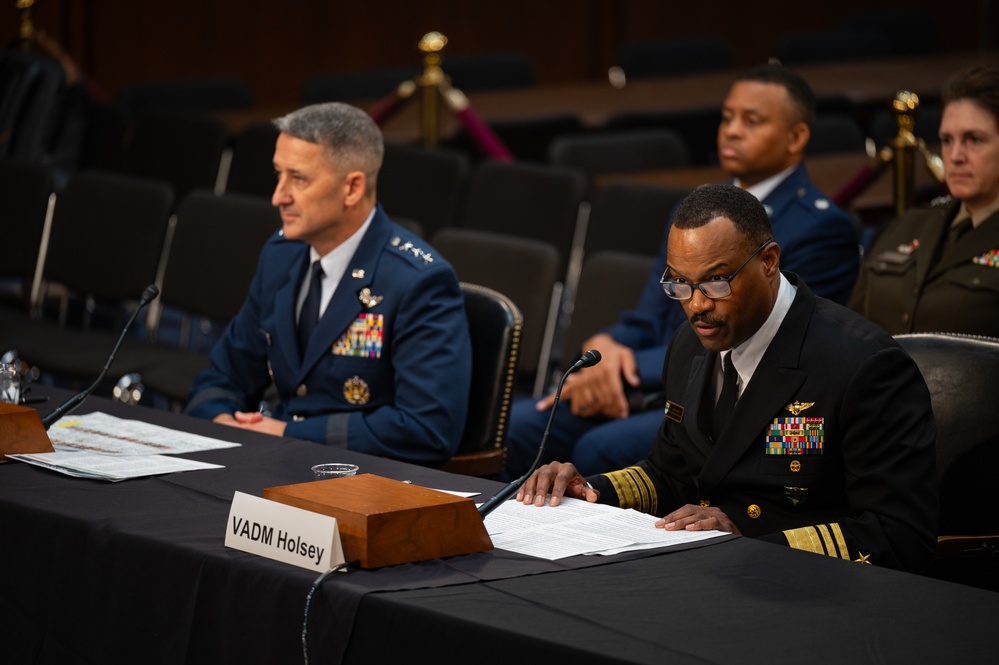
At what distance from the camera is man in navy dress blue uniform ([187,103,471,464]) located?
3.27m

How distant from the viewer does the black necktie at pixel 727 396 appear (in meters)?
2.60

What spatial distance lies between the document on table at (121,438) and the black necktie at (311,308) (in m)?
0.52

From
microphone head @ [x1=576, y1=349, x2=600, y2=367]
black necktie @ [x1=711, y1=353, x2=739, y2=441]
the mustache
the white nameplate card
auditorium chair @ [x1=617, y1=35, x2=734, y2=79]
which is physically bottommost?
the white nameplate card

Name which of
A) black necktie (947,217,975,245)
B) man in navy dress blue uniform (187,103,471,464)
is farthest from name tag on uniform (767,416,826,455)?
black necktie (947,217,975,245)

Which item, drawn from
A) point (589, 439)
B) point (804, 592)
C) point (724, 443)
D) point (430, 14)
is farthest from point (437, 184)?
point (430, 14)

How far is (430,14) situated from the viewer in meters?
10.2

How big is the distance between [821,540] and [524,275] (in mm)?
2195

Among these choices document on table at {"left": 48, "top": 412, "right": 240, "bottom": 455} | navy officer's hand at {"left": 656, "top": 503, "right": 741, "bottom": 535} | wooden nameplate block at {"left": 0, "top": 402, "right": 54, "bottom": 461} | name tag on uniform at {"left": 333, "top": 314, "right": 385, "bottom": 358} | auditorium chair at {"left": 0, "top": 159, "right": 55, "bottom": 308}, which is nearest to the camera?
navy officer's hand at {"left": 656, "top": 503, "right": 741, "bottom": 535}

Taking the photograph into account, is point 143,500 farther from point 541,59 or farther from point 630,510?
point 541,59

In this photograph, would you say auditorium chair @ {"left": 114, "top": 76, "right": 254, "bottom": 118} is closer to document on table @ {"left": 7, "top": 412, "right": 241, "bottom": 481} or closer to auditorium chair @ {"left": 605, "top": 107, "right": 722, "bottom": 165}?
auditorium chair @ {"left": 605, "top": 107, "right": 722, "bottom": 165}

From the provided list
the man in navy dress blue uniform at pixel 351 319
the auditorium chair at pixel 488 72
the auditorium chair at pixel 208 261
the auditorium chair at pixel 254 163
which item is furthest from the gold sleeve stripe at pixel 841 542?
the auditorium chair at pixel 488 72

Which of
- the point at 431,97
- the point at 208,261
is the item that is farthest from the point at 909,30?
the point at 208,261

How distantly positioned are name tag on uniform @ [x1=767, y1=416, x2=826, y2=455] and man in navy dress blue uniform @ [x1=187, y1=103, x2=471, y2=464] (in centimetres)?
94

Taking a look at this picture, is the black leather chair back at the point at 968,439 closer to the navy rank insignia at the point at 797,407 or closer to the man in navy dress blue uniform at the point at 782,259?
the navy rank insignia at the point at 797,407
